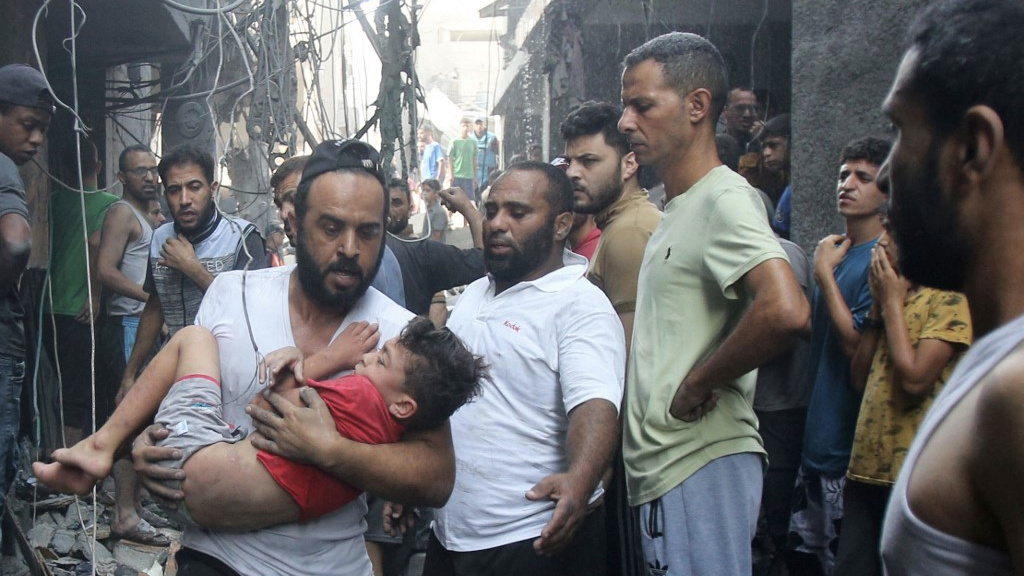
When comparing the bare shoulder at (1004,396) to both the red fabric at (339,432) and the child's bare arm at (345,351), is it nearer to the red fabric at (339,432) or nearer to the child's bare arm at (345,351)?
the red fabric at (339,432)

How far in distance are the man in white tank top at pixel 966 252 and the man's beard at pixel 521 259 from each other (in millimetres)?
2202

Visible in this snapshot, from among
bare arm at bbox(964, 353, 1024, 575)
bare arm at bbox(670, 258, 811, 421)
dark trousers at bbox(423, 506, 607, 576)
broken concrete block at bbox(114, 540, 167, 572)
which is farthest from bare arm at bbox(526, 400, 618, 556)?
broken concrete block at bbox(114, 540, 167, 572)

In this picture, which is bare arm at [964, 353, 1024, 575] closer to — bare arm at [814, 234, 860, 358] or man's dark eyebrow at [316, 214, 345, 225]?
man's dark eyebrow at [316, 214, 345, 225]

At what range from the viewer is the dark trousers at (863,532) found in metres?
3.41

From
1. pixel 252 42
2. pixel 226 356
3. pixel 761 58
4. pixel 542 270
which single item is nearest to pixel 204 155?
pixel 252 42

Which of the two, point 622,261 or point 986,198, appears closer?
point 986,198

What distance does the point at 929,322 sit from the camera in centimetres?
344

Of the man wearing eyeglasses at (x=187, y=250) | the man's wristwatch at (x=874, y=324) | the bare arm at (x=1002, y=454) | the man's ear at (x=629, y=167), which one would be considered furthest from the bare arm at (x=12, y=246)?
the bare arm at (x=1002, y=454)

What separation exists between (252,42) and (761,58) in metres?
5.33

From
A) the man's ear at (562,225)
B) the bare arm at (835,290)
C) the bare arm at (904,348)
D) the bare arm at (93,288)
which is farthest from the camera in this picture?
the bare arm at (93,288)

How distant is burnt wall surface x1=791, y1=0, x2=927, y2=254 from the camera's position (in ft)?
16.6

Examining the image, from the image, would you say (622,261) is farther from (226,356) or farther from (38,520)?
(38,520)

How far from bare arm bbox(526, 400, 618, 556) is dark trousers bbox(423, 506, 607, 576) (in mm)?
195

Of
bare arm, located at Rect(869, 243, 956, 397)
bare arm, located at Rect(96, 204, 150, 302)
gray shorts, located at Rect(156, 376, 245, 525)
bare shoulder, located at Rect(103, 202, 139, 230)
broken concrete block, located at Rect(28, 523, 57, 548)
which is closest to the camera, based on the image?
gray shorts, located at Rect(156, 376, 245, 525)
